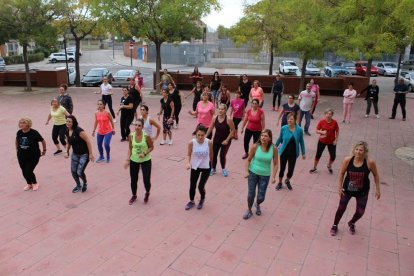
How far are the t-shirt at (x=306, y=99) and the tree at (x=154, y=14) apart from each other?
8.14 metres

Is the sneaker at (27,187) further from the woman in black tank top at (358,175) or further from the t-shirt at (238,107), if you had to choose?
the woman in black tank top at (358,175)

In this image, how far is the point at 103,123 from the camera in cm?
841

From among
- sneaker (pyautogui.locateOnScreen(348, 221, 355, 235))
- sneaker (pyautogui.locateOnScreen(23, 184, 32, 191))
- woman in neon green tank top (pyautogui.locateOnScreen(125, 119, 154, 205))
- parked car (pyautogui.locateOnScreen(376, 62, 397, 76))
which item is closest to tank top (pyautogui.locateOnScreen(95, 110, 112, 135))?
sneaker (pyautogui.locateOnScreen(23, 184, 32, 191))

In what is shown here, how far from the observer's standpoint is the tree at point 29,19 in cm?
1855

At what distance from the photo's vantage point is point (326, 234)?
5812 millimetres

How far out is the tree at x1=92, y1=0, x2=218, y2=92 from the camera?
56.2 feet

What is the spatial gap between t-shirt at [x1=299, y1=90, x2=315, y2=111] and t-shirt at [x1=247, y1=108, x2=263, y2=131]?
11.2 ft

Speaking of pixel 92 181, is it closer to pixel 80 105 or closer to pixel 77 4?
pixel 80 105

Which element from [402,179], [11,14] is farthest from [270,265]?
[11,14]

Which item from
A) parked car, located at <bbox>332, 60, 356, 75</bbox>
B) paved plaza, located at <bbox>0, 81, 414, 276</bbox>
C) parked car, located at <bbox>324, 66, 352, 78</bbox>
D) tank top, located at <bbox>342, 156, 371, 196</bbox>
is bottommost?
paved plaza, located at <bbox>0, 81, 414, 276</bbox>

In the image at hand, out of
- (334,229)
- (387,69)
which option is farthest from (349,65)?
(334,229)

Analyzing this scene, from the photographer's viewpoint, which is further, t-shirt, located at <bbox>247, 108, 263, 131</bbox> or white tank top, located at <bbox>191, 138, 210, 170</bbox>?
t-shirt, located at <bbox>247, 108, 263, 131</bbox>

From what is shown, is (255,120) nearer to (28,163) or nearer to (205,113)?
(205,113)

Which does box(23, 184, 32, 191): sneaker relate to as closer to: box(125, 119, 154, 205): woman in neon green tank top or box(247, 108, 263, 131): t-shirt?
box(125, 119, 154, 205): woman in neon green tank top
